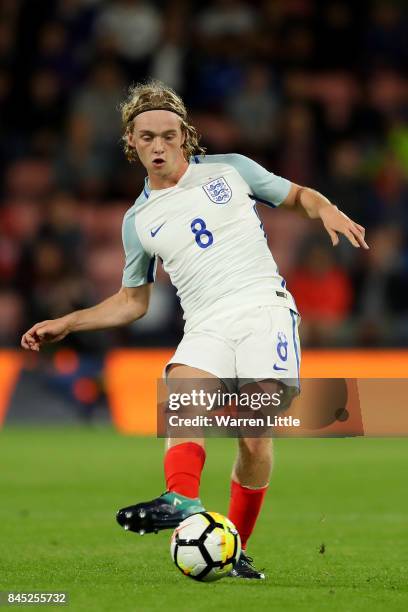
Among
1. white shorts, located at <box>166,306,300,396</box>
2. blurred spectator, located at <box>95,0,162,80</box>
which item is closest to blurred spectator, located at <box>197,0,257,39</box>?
blurred spectator, located at <box>95,0,162,80</box>

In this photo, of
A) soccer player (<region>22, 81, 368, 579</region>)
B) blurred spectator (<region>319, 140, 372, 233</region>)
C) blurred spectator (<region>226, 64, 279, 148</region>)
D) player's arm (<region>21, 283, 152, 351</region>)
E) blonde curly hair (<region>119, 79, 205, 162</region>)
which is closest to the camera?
soccer player (<region>22, 81, 368, 579</region>)

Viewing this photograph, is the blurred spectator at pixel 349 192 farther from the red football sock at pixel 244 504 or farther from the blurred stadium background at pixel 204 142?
the red football sock at pixel 244 504

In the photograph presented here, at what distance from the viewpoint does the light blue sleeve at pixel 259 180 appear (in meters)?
6.21

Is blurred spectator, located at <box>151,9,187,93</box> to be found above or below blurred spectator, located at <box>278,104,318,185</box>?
above

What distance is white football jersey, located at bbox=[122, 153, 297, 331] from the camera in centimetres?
602

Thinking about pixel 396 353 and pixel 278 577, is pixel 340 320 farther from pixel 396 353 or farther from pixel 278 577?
pixel 278 577

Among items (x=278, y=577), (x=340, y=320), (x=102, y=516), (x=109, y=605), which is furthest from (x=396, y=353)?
(x=109, y=605)

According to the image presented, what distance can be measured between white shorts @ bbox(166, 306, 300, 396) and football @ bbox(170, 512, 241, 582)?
62 cm

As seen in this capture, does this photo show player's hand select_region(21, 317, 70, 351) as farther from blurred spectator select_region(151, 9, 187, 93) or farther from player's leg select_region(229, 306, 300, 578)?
blurred spectator select_region(151, 9, 187, 93)

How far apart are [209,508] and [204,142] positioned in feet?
27.3

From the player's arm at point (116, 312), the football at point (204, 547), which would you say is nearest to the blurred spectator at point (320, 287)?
the player's arm at point (116, 312)

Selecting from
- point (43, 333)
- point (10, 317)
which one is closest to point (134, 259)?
point (43, 333)

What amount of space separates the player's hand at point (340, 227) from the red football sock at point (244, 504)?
3.83 feet

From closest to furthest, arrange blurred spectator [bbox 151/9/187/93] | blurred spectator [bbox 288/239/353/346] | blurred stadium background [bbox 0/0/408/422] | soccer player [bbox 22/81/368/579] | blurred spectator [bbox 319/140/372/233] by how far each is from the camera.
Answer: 1. soccer player [bbox 22/81/368/579]
2. blurred stadium background [bbox 0/0/408/422]
3. blurred spectator [bbox 288/239/353/346]
4. blurred spectator [bbox 319/140/372/233]
5. blurred spectator [bbox 151/9/187/93]
